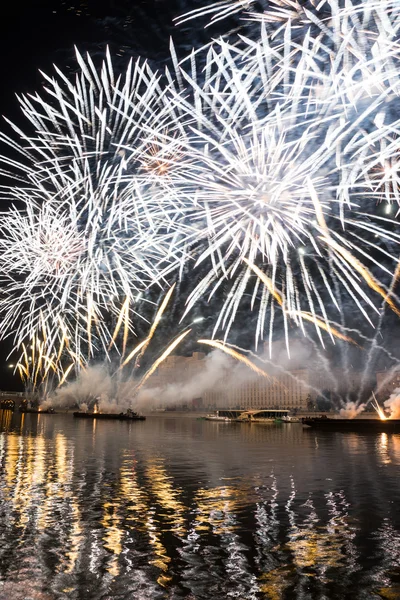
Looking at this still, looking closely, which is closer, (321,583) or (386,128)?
(321,583)

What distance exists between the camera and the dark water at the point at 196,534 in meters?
11.1

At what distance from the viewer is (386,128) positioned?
24.4 metres

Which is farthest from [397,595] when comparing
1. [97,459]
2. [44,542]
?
[97,459]

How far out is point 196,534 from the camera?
15.6 meters

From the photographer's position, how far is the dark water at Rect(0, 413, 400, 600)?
1105 centimetres

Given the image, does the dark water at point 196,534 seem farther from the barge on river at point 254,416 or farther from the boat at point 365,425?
the barge on river at point 254,416

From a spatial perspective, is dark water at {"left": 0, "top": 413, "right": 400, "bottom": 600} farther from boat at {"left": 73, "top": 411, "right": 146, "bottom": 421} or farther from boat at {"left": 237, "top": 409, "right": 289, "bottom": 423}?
boat at {"left": 237, "top": 409, "right": 289, "bottom": 423}

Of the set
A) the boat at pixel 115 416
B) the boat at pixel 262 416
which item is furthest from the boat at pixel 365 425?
the boat at pixel 115 416

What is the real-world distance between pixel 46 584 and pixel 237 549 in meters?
4.91

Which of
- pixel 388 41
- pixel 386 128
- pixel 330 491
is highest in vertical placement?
pixel 388 41

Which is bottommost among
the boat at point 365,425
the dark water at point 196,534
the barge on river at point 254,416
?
the barge on river at point 254,416

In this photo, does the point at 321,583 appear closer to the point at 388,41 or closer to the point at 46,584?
the point at 46,584

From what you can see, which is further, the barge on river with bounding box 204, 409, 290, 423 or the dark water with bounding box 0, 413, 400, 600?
the barge on river with bounding box 204, 409, 290, 423

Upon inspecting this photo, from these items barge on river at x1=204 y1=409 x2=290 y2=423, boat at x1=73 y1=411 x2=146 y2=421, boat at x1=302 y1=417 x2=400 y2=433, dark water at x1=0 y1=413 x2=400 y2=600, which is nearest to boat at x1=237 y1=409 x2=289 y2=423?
barge on river at x1=204 y1=409 x2=290 y2=423
